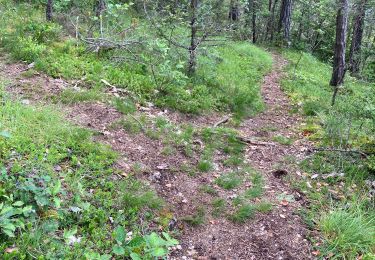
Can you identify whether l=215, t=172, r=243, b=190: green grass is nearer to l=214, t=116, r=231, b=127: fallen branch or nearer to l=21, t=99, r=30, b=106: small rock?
l=214, t=116, r=231, b=127: fallen branch

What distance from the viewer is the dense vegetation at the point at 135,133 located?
359 cm

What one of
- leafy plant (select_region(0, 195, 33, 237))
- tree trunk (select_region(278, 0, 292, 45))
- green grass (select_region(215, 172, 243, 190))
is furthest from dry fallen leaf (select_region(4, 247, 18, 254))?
tree trunk (select_region(278, 0, 292, 45))

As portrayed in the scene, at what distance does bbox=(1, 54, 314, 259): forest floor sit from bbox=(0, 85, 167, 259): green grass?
1.12 ft

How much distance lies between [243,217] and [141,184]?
1417 millimetres

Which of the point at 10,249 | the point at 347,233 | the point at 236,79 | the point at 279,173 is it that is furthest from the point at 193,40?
the point at 10,249

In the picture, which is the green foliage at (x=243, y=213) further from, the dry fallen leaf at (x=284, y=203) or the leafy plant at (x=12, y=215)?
the leafy plant at (x=12, y=215)

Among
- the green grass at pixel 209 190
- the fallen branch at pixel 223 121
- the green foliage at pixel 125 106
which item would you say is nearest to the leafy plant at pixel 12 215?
the green grass at pixel 209 190

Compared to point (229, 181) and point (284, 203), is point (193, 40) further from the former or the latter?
point (284, 203)

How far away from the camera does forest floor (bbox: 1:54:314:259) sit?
14.1 feet

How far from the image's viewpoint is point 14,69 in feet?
22.6

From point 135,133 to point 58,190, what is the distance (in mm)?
2541

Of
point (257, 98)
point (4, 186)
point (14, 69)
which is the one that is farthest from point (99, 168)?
point (257, 98)

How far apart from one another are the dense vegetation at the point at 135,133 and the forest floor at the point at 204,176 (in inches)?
3.3

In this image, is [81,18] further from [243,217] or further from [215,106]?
[243,217]
